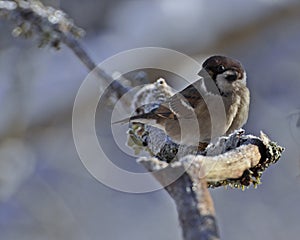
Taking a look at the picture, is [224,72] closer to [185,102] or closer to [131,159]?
[185,102]

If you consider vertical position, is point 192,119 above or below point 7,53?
below

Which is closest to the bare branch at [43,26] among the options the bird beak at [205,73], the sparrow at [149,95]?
the sparrow at [149,95]

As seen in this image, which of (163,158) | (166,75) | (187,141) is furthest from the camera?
(166,75)

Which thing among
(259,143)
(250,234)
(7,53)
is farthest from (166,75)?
(259,143)

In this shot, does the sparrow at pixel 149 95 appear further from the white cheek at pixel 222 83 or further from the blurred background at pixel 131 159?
the blurred background at pixel 131 159

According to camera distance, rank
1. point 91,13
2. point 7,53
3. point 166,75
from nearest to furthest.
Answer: point 166,75 → point 7,53 → point 91,13

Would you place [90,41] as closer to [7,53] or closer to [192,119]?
[7,53]
